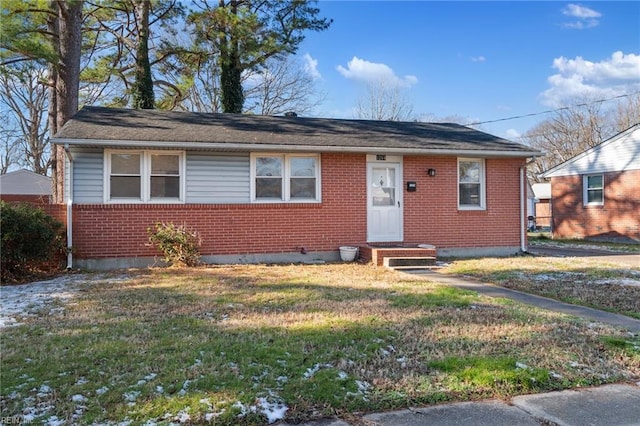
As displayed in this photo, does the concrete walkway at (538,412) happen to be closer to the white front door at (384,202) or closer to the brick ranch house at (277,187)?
the brick ranch house at (277,187)

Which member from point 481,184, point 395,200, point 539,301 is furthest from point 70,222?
point 481,184

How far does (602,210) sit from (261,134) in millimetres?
15298

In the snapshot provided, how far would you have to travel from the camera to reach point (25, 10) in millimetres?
13578

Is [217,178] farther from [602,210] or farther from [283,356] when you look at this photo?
[602,210]

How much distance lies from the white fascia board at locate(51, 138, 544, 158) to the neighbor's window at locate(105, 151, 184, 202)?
294 mm

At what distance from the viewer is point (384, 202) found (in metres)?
11.6

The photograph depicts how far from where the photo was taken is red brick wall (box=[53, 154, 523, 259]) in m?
9.75

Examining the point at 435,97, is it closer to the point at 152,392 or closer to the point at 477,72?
the point at 477,72

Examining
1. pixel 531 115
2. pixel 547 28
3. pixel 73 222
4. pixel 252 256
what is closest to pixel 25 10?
pixel 73 222

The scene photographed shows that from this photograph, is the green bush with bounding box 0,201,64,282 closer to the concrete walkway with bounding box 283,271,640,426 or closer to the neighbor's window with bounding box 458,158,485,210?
the concrete walkway with bounding box 283,271,640,426

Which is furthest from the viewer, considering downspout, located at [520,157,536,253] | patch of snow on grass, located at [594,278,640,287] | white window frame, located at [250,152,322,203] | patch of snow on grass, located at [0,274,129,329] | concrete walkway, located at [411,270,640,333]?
downspout, located at [520,157,536,253]

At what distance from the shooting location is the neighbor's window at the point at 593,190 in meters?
18.8

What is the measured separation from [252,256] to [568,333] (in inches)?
284

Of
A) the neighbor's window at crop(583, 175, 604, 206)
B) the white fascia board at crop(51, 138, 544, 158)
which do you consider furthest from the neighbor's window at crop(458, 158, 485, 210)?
the neighbor's window at crop(583, 175, 604, 206)
